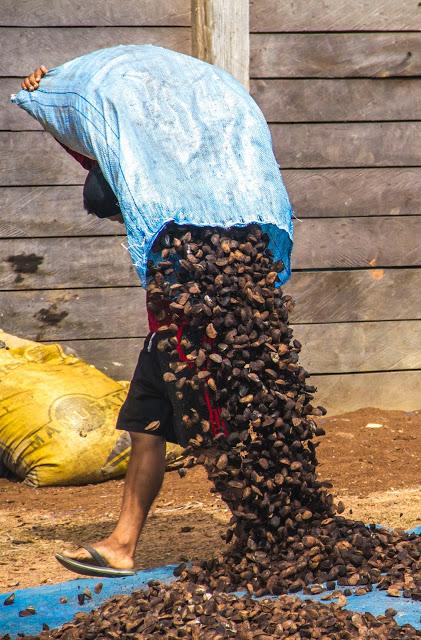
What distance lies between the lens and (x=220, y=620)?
11.0 feet

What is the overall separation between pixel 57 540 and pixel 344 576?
1603mm

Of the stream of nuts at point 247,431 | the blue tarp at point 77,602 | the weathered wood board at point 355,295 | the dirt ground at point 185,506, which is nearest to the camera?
the blue tarp at point 77,602

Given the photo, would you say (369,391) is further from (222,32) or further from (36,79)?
(36,79)

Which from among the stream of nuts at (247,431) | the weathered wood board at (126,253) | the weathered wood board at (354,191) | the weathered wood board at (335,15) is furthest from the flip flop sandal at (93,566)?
the weathered wood board at (335,15)

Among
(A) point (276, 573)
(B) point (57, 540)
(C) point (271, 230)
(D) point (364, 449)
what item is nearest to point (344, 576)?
(A) point (276, 573)

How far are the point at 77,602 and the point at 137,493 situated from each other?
593mm

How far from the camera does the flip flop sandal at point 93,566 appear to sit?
4.00 m

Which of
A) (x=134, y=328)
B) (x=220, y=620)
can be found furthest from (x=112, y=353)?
(x=220, y=620)

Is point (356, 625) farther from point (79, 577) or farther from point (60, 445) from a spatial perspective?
point (60, 445)

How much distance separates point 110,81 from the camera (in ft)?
12.7

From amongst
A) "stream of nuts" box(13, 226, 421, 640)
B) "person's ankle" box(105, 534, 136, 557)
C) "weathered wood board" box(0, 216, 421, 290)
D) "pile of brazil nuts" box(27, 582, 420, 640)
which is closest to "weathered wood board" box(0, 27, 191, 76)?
"weathered wood board" box(0, 216, 421, 290)

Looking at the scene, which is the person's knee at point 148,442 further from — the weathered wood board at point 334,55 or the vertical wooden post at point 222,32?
the weathered wood board at point 334,55

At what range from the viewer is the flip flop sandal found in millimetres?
4004

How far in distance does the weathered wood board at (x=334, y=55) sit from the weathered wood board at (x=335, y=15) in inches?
1.8
